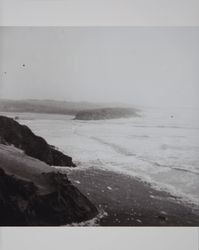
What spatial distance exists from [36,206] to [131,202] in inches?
19.2

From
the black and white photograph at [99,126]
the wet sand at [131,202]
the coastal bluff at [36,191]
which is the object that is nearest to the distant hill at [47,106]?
the black and white photograph at [99,126]

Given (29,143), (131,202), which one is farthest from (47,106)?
(131,202)

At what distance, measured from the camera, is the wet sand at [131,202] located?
1.74 meters

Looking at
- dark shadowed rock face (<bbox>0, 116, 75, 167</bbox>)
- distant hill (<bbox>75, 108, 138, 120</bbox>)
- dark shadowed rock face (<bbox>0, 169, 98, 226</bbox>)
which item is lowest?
dark shadowed rock face (<bbox>0, 169, 98, 226</bbox>)

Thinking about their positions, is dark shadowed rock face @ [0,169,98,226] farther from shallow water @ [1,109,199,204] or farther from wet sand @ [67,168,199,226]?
shallow water @ [1,109,199,204]

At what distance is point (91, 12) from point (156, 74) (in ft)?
1.58

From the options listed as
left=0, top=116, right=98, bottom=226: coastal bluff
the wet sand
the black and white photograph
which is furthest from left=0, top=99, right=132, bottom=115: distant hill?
the wet sand

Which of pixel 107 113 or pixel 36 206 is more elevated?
pixel 107 113

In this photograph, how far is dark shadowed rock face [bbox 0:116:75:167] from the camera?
1762 millimetres

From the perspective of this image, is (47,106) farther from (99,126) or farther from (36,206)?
(36,206)

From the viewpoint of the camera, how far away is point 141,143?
1.80 m

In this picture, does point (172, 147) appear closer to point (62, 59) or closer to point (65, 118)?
point (65, 118)

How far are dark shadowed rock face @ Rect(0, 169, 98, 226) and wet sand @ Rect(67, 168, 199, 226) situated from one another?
0.22 feet

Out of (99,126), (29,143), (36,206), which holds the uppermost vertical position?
(99,126)
